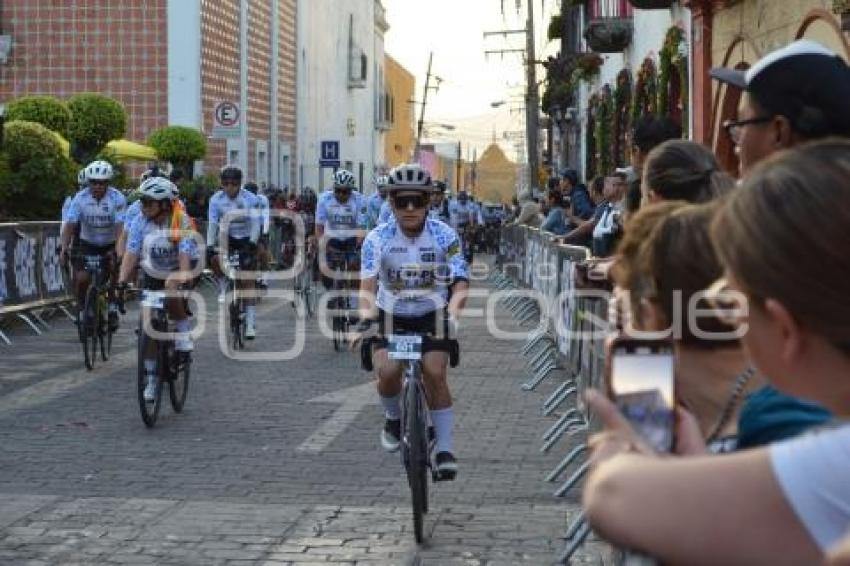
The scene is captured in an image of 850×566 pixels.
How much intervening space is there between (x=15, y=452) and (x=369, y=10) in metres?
75.6

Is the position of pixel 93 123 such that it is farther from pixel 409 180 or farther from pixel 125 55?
pixel 409 180

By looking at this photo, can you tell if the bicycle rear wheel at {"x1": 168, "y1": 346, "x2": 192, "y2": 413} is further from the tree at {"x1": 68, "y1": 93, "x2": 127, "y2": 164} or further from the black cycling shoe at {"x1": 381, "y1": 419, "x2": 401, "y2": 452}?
the tree at {"x1": 68, "y1": 93, "x2": 127, "y2": 164}

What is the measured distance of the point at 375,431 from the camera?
11.8 metres

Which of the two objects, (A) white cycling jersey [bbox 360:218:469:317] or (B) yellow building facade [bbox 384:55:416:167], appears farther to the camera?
(B) yellow building facade [bbox 384:55:416:167]

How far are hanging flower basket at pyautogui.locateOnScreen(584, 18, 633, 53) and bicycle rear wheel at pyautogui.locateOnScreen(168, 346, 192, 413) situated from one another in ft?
55.8

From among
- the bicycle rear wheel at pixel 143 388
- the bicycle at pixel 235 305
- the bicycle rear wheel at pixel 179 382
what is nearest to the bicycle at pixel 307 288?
the bicycle at pixel 235 305

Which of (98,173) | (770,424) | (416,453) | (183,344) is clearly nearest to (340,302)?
(98,173)

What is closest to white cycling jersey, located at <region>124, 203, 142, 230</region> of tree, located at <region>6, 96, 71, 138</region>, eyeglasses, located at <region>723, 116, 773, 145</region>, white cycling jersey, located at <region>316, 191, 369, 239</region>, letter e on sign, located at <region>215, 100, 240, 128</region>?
white cycling jersey, located at <region>316, 191, 369, 239</region>

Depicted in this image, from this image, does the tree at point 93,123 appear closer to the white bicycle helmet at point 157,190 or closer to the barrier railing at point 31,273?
the barrier railing at point 31,273

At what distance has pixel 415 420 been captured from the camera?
830 cm

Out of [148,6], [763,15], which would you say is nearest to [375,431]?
[763,15]

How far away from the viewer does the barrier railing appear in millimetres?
19203

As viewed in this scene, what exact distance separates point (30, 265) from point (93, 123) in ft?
38.2

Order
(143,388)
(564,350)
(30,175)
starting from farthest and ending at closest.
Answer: (30,175) < (564,350) < (143,388)
